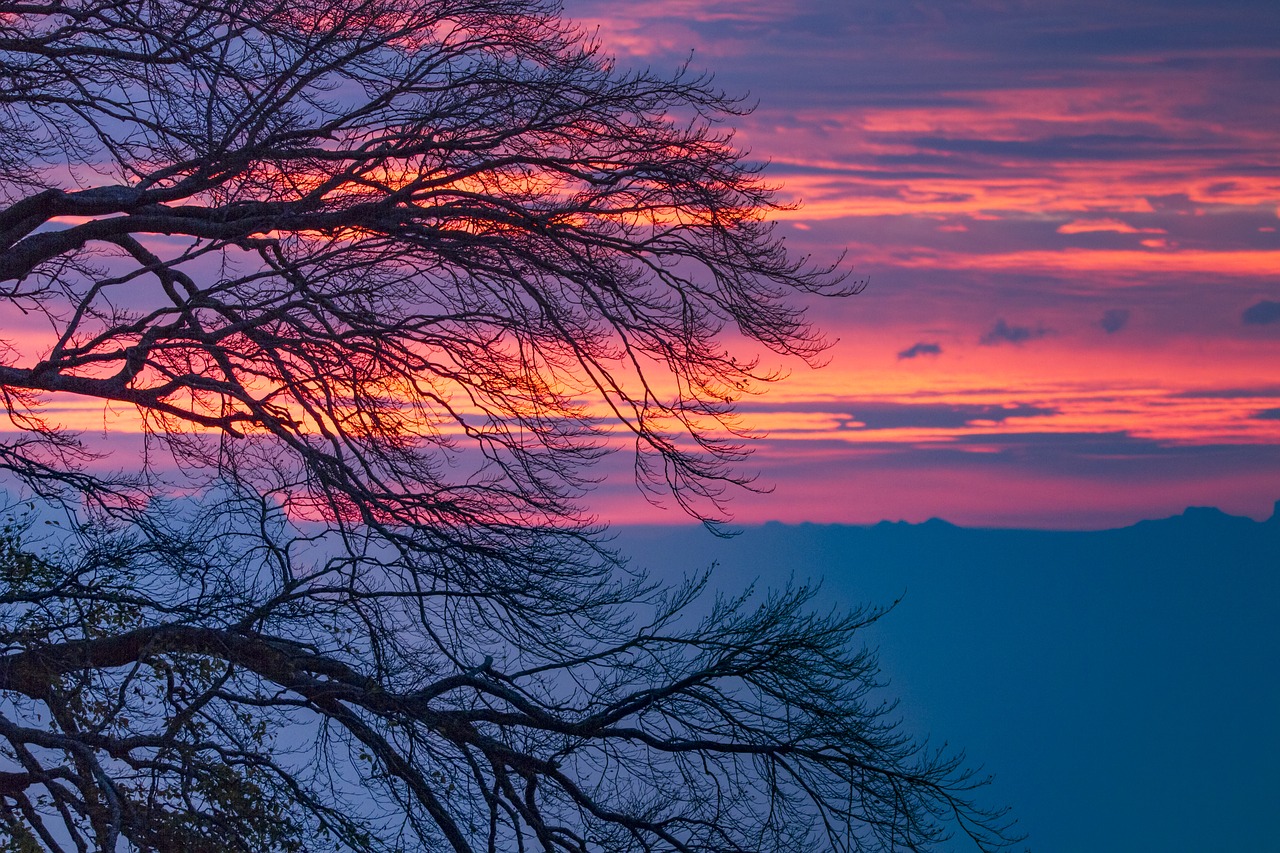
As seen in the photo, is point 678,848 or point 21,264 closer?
point 678,848

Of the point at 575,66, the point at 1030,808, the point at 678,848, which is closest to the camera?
the point at 678,848

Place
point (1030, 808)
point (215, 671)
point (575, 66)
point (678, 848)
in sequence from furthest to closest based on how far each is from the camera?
point (1030, 808)
point (575, 66)
point (678, 848)
point (215, 671)

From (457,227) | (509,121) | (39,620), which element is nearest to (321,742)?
(39,620)

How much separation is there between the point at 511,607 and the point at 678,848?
2.21 m

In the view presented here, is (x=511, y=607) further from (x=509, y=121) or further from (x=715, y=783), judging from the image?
(x=509, y=121)

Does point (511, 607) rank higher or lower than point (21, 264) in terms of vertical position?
lower

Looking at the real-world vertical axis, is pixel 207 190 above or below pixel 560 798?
above

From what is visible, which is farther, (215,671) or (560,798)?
(560,798)

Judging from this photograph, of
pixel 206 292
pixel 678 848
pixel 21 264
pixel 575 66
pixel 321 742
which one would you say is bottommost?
pixel 678 848

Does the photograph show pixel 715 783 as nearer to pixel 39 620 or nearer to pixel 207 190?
pixel 39 620

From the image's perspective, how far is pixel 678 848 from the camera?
32.9 feet

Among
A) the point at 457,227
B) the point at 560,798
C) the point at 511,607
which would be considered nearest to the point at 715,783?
the point at 560,798

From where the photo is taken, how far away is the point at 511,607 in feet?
33.1

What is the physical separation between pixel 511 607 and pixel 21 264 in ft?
16.6
